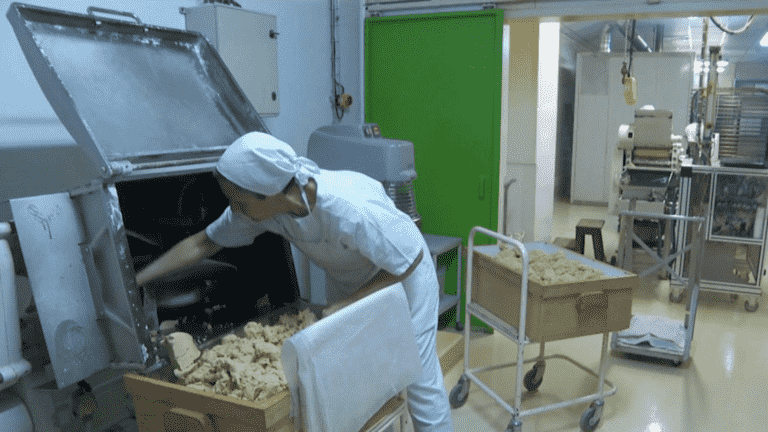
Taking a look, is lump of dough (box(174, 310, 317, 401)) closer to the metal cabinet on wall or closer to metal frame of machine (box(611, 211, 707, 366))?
metal frame of machine (box(611, 211, 707, 366))

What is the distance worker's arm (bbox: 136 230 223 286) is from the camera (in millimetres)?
1727

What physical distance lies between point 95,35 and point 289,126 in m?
1.55

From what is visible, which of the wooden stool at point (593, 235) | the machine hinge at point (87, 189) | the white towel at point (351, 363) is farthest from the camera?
the wooden stool at point (593, 235)

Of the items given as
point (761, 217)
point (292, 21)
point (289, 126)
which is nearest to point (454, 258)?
point (289, 126)

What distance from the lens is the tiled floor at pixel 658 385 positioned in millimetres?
2791

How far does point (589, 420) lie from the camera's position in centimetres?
268

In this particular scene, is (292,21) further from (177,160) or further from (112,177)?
(112,177)

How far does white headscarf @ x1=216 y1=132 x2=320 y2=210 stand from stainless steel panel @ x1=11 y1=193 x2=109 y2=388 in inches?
16.4

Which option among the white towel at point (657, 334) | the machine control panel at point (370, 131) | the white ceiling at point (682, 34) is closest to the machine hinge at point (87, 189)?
the machine control panel at point (370, 131)

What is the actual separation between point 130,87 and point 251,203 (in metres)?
0.55

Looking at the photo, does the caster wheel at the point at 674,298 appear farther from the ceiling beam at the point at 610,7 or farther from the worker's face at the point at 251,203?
the worker's face at the point at 251,203

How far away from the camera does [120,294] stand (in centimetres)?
151

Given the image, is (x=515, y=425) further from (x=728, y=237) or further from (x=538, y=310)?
(x=728, y=237)

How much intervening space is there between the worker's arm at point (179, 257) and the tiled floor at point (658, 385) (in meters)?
1.56
